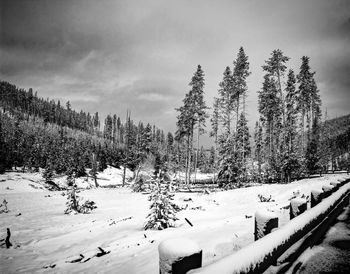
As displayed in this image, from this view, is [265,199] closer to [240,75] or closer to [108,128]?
[240,75]

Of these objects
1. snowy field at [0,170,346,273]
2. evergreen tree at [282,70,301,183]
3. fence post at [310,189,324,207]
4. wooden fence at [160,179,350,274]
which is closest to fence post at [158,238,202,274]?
wooden fence at [160,179,350,274]

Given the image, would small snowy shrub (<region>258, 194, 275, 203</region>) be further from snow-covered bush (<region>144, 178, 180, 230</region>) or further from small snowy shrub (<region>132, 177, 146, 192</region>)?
small snowy shrub (<region>132, 177, 146, 192</region>)

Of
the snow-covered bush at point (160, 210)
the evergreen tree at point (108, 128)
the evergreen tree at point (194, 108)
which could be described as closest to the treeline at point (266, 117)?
the evergreen tree at point (194, 108)

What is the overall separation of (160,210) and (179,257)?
873 cm

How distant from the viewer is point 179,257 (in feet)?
4.07

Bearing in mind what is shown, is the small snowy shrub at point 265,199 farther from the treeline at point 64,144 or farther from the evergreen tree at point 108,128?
the evergreen tree at point 108,128

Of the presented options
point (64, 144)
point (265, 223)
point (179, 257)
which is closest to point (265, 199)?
point (265, 223)

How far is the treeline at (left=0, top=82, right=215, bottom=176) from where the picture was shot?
167ft

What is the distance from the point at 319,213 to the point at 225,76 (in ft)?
94.1

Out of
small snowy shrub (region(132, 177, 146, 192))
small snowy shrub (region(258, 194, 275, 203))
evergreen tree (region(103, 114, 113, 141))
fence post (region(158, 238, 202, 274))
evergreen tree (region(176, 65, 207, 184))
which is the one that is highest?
evergreen tree (region(103, 114, 113, 141))

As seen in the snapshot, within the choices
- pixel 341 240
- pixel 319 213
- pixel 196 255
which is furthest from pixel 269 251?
pixel 341 240

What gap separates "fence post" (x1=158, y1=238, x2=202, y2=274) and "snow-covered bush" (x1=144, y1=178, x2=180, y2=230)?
851cm

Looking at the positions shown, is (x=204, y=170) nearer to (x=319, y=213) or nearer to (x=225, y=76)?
(x=225, y=76)

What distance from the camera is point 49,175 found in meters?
45.7
